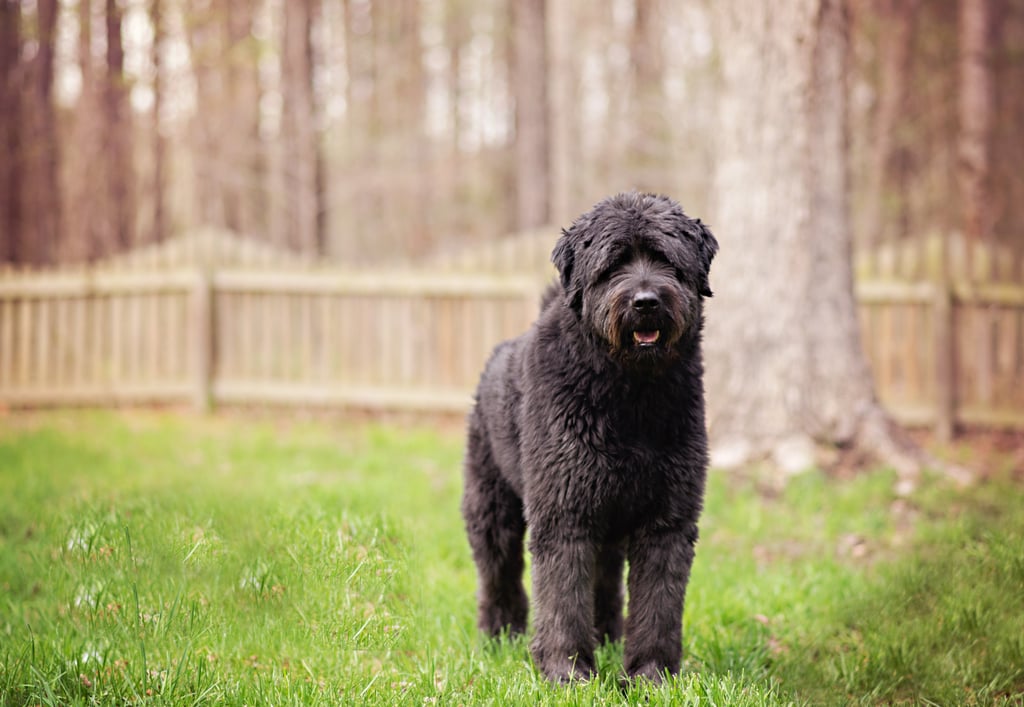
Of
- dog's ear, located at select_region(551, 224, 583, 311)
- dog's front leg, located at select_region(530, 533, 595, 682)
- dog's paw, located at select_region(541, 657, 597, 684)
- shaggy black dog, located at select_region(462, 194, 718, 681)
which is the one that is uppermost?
dog's ear, located at select_region(551, 224, 583, 311)

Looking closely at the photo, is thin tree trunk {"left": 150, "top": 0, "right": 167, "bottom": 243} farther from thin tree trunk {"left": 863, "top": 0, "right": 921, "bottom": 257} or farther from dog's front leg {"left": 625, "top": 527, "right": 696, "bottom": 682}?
dog's front leg {"left": 625, "top": 527, "right": 696, "bottom": 682}

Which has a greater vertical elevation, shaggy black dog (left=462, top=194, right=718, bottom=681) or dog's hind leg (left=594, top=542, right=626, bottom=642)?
shaggy black dog (left=462, top=194, right=718, bottom=681)

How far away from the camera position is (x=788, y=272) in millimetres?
7039

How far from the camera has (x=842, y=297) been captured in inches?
284

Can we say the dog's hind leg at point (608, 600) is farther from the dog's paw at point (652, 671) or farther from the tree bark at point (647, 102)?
the tree bark at point (647, 102)

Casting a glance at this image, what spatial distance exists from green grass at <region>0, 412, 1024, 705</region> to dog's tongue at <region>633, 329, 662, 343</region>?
3.99ft

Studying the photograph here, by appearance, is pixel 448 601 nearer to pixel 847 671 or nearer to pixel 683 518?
pixel 683 518

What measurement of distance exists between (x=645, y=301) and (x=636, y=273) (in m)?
0.17

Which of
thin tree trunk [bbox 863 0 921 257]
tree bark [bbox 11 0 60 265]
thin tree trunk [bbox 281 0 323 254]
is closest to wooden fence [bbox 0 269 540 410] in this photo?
tree bark [bbox 11 0 60 265]

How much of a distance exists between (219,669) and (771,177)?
18.2ft

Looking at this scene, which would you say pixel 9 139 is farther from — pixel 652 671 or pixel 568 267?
pixel 652 671

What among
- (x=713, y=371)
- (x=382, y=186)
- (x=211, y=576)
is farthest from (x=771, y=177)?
(x=382, y=186)

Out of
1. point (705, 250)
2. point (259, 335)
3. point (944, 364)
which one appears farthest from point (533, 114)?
point (705, 250)

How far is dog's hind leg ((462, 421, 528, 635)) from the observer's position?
13.4 feet
